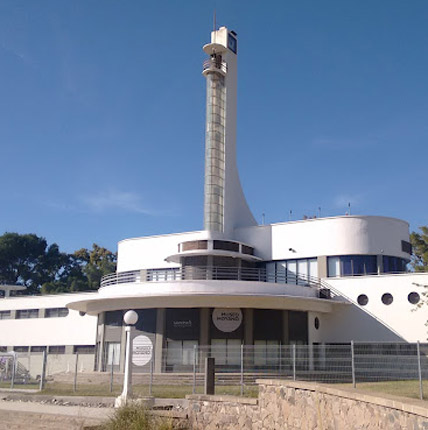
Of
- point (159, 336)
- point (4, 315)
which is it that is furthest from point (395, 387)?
point (4, 315)

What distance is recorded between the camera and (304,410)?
10.3 metres

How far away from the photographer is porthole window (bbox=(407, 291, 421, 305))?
1142 inches

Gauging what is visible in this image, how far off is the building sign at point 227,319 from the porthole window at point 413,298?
905 cm

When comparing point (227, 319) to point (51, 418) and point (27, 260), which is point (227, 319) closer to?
point (51, 418)

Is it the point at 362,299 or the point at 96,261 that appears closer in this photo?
the point at 362,299

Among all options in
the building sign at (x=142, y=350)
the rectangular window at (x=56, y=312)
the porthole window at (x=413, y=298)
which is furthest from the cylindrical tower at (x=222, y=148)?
the rectangular window at (x=56, y=312)

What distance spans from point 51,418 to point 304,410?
7469mm

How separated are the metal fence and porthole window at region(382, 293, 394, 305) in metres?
2.37

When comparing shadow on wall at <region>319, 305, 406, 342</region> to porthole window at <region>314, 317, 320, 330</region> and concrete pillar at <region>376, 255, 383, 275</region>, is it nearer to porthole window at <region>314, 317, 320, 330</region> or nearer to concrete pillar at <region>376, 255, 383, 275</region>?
porthole window at <region>314, 317, 320, 330</region>

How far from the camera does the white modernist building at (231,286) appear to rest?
91.9 ft

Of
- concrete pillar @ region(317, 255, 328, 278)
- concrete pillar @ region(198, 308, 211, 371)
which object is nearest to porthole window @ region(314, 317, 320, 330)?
concrete pillar @ region(317, 255, 328, 278)

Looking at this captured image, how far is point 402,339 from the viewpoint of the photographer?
29266 mm

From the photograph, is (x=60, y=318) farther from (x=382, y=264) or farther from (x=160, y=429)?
(x=160, y=429)

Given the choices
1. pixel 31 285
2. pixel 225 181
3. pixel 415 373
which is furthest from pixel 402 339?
pixel 31 285
